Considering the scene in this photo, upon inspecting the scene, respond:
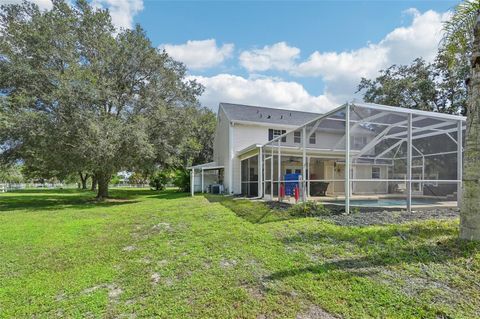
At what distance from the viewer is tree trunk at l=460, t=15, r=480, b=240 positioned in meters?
4.63

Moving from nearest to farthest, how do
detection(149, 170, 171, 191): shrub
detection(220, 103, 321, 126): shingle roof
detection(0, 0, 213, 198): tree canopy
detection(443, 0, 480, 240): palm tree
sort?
detection(443, 0, 480, 240): palm tree < detection(0, 0, 213, 198): tree canopy < detection(220, 103, 321, 126): shingle roof < detection(149, 170, 171, 191): shrub

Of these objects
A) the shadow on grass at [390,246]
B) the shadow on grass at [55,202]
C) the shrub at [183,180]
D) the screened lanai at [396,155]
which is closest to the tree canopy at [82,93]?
the shadow on grass at [55,202]

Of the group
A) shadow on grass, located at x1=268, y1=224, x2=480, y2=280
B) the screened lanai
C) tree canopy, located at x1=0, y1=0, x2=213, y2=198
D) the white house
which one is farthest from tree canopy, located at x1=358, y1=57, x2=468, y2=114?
shadow on grass, located at x1=268, y1=224, x2=480, y2=280

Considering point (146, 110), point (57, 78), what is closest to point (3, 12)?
point (57, 78)

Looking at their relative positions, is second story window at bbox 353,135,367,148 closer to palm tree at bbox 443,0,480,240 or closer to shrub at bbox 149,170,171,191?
palm tree at bbox 443,0,480,240

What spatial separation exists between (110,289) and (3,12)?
19285mm

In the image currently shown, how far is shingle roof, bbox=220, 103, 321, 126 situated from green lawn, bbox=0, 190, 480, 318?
14333 mm

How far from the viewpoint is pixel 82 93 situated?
1406cm

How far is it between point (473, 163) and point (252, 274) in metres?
4.31

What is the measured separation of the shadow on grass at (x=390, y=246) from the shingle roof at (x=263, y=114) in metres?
14.6

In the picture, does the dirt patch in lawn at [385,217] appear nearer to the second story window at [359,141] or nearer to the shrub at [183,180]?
the second story window at [359,141]

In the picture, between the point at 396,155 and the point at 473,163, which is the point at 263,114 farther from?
the point at 473,163

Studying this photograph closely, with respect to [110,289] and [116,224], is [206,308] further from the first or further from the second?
[116,224]

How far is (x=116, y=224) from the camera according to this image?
8.63 meters
